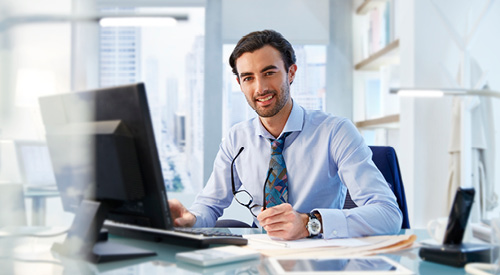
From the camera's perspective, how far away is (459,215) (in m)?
0.92

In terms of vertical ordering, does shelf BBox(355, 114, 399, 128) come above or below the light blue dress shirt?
above

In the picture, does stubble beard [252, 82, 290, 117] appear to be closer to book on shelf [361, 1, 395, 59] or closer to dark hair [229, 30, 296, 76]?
dark hair [229, 30, 296, 76]

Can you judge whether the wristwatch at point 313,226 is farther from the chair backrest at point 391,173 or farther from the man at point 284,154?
the chair backrest at point 391,173

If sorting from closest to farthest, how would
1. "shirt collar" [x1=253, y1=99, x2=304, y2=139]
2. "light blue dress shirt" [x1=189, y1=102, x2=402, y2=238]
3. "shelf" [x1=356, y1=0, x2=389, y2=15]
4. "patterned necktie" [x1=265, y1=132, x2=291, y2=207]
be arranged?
"light blue dress shirt" [x1=189, y1=102, x2=402, y2=238] < "patterned necktie" [x1=265, y1=132, x2=291, y2=207] < "shirt collar" [x1=253, y1=99, x2=304, y2=139] < "shelf" [x1=356, y1=0, x2=389, y2=15]

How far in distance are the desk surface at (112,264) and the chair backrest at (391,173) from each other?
2.57 feet

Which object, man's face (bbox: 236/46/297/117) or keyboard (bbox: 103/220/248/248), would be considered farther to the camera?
man's face (bbox: 236/46/297/117)

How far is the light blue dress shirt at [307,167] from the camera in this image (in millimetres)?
1495

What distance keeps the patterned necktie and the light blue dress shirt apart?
1.4 inches

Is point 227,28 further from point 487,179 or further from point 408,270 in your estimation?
point 408,270

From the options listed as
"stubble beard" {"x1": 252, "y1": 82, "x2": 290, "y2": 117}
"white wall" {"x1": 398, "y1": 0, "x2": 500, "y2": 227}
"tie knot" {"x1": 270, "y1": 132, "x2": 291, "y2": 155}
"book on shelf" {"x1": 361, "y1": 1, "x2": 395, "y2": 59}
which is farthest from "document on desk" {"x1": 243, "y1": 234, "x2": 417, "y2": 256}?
"book on shelf" {"x1": 361, "y1": 1, "x2": 395, "y2": 59}

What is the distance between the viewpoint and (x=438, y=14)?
2865 mm

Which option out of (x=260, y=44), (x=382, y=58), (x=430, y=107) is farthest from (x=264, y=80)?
(x=382, y=58)

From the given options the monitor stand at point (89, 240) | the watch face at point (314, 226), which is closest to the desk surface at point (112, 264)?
the monitor stand at point (89, 240)

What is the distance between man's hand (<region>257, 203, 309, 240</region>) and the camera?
3.79 feet
